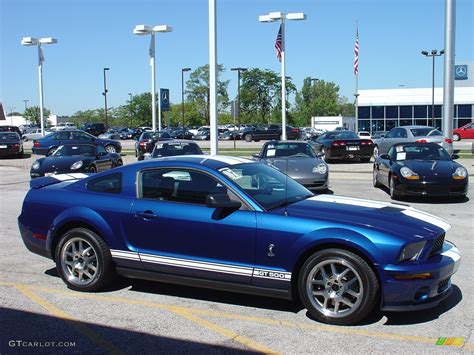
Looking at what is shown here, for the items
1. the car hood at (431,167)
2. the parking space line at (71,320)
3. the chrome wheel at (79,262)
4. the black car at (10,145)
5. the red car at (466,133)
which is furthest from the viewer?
the red car at (466,133)

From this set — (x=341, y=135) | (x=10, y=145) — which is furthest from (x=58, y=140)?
(x=341, y=135)

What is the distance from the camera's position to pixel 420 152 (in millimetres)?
12445

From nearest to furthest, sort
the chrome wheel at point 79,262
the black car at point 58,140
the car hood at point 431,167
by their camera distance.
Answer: the chrome wheel at point 79,262, the car hood at point 431,167, the black car at point 58,140

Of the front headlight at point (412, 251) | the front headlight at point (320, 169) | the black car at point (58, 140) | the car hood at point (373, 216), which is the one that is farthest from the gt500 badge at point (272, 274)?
the black car at point (58, 140)

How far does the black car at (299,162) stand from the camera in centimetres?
1193

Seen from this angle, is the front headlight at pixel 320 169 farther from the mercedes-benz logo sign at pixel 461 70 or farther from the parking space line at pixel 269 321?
the mercedes-benz logo sign at pixel 461 70

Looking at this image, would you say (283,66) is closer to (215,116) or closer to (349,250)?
(215,116)

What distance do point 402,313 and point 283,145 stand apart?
9179 mm

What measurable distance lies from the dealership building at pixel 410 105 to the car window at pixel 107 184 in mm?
55693

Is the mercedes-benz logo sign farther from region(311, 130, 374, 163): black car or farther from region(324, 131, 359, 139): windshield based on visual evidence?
region(311, 130, 374, 163): black car

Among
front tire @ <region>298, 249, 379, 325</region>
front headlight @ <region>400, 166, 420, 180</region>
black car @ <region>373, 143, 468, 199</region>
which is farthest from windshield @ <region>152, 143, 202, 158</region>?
front tire @ <region>298, 249, 379, 325</region>

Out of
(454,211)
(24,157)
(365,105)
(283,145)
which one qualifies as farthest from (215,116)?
(365,105)

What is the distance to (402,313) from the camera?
189 inches

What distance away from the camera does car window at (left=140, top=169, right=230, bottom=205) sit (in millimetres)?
5172
